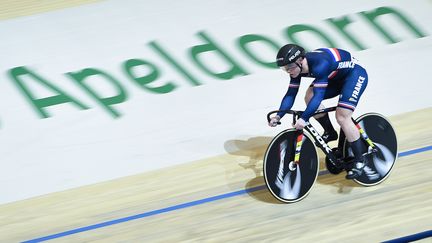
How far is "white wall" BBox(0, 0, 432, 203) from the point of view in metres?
5.98

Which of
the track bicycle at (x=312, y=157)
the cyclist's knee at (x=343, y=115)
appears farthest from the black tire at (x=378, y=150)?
the cyclist's knee at (x=343, y=115)

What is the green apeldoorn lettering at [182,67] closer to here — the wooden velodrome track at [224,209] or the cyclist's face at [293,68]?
the wooden velodrome track at [224,209]

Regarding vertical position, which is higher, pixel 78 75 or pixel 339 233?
pixel 78 75

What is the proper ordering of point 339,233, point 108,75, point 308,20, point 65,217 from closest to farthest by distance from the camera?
point 339,233, point 65,217, point 108,75, point 308,20

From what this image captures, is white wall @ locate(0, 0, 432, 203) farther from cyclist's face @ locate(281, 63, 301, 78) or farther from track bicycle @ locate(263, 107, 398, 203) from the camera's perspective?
cyclist's face @ locate(281, 63, 301, 78)

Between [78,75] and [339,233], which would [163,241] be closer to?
[339,233]

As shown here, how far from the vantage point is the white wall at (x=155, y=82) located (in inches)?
235

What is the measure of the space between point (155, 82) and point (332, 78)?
6.23 ft

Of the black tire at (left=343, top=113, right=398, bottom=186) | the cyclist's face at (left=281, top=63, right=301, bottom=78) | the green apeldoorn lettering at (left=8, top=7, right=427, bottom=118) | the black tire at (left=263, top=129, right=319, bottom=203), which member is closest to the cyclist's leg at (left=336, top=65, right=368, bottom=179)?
the black tire at (left=343, top=113, right=398, bottom=186)

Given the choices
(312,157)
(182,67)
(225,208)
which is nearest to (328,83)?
(312,157)

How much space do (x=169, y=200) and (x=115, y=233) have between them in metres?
0.52

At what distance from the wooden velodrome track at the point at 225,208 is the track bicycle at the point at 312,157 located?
12 cm

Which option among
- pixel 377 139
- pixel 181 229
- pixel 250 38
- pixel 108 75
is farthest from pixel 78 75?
pixel 377 139

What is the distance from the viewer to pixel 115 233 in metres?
5.23
